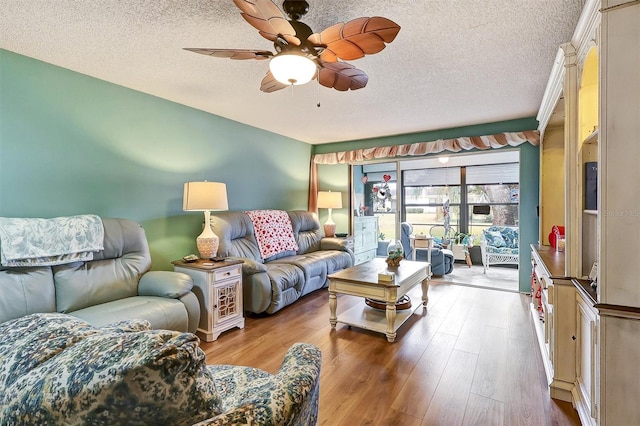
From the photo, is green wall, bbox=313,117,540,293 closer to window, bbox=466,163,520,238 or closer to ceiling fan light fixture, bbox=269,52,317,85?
window, bbox=466,163,520,238

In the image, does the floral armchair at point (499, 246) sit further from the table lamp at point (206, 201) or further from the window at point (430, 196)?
the table lamp at point (206, 201)

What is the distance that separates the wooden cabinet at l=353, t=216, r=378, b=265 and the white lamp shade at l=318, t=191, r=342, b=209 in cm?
78

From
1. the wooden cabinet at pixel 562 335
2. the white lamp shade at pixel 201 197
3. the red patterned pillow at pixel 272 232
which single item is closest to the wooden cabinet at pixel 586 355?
the wooden cabinet at pixel 562 335

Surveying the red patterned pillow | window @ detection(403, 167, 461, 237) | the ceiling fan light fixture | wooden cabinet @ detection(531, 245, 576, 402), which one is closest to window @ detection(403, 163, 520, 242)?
window @ detection(403, 167, 461, 237)

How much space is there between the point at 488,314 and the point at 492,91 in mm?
2383

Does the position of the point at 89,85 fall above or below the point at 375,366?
above

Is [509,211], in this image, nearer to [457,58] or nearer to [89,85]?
[457,58]

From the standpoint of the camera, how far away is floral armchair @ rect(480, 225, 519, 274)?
548cm

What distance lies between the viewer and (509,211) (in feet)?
20.4

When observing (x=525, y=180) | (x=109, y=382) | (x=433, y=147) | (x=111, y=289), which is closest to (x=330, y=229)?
(x=433, y=147)

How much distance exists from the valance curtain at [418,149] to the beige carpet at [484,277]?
2.05 meters

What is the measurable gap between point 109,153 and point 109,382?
2982 mm

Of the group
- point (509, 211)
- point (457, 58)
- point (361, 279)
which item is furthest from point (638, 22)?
point (509, 211)

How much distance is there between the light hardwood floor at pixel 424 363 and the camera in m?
1.78
